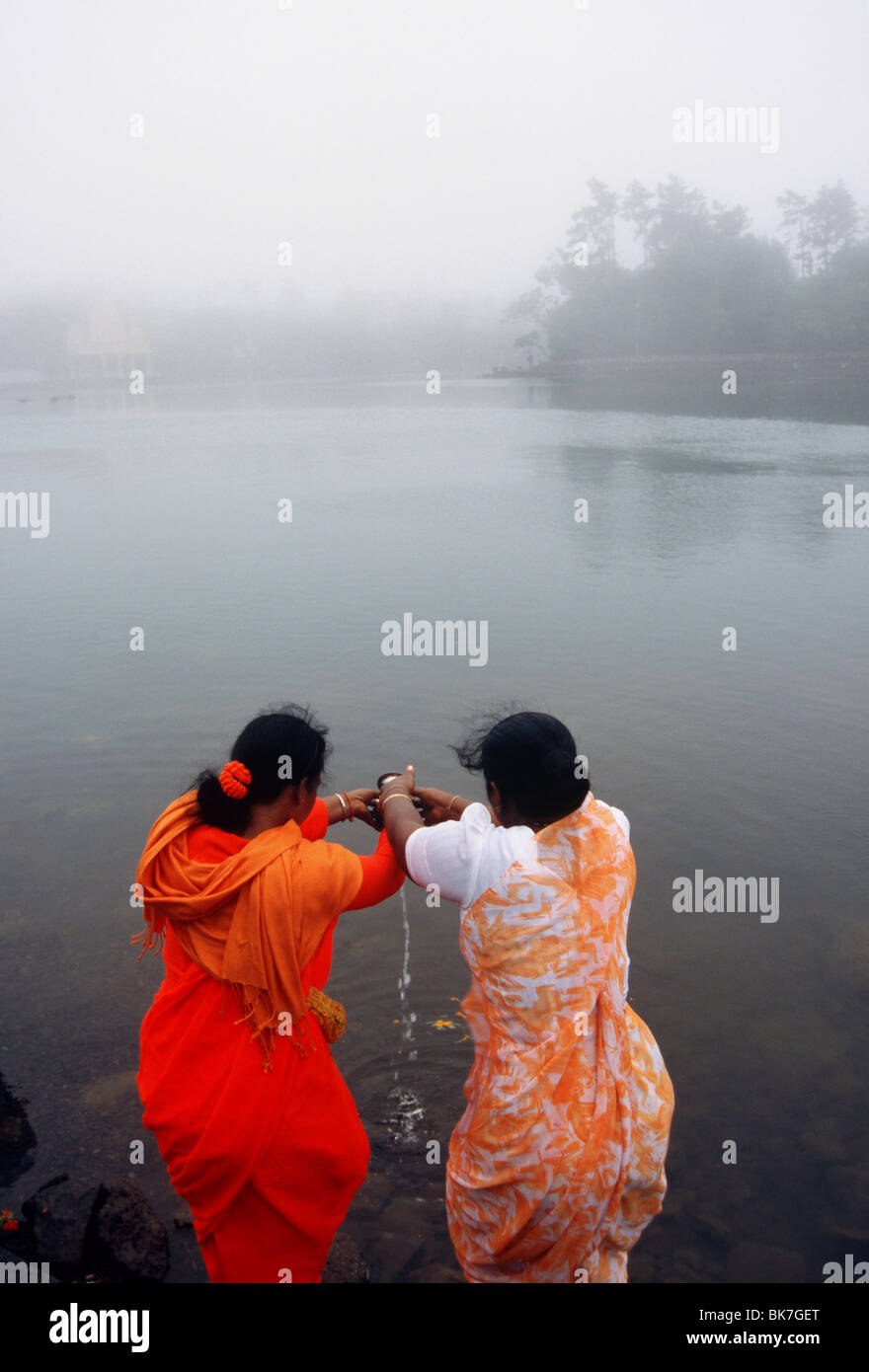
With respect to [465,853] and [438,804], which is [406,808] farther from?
[465,853]

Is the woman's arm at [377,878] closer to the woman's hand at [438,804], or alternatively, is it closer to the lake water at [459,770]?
the woman's hand at [438,804]

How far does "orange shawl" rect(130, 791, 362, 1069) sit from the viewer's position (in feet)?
7.96

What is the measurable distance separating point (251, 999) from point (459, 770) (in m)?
5.24

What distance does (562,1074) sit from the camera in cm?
238

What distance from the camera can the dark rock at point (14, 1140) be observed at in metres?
3.92

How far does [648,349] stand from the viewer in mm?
84562

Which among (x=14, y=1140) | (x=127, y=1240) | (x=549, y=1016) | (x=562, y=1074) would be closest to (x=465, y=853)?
(x=549, y=1016)

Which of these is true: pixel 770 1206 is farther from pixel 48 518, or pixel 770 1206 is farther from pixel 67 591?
pixel 48 518

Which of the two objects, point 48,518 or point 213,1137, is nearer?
point 213,1137

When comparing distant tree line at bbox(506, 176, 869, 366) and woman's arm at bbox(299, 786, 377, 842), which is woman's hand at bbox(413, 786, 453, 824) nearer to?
woman's arm at bbox(299, 786, 377, 842)

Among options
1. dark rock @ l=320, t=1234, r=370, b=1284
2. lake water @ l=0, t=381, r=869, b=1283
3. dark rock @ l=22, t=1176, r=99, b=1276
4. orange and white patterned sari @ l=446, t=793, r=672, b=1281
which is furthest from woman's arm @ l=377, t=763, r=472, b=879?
dark rock @ l=22, t=1176, r=99, b=1276

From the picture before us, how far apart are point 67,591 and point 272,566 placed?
3000 mm
